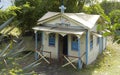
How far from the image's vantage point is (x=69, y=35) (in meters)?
15.3

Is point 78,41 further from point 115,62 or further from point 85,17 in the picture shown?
point 115,62

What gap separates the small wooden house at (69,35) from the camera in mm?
14484

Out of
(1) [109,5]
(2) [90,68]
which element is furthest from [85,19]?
(1) [109,5]

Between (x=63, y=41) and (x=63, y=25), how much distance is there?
4.59ft

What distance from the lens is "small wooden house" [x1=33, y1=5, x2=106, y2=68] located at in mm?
14484

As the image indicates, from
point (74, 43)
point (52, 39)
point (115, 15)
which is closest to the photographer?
point (115, 15)

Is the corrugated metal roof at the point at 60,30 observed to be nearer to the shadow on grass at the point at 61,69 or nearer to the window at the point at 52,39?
the window at the point at 52,39

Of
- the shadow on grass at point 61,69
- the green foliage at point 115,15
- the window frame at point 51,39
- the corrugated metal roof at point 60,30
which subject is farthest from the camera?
the window frame at point 51,39

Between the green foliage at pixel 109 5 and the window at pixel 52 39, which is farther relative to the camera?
the green foliage at pixel 109 5

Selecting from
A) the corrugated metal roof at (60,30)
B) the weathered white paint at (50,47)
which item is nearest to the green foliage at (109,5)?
the weathered white paint at (50,47)

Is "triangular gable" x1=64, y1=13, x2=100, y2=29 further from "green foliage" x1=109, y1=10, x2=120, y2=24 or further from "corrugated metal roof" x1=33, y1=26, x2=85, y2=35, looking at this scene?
"green foliage" x1=109, y1=10, x2=120, y2=24

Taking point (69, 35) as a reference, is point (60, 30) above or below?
above

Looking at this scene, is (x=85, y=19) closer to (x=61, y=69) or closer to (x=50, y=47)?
(x=50, y=47)

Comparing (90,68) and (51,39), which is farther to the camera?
(51,39)
